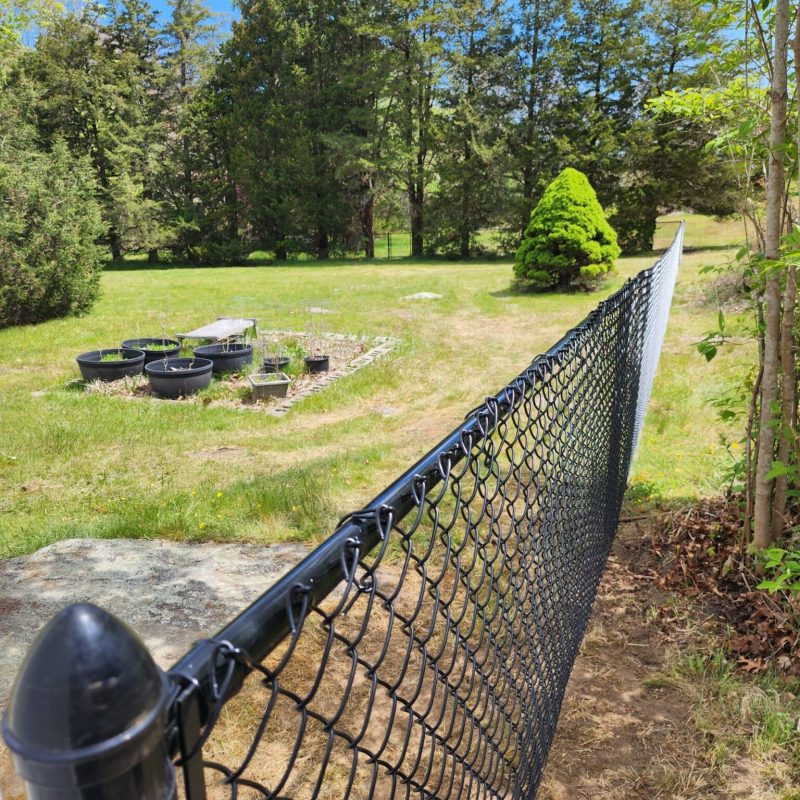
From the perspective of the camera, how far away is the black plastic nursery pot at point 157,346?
29.9 feet

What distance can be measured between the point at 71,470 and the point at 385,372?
399 centimetres

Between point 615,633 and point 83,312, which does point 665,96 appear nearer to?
point 615,633

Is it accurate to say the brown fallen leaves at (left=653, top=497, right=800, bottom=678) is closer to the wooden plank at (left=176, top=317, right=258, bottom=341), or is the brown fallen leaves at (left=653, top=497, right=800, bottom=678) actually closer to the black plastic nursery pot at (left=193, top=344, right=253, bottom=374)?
the black plastic nursery pot at (left=193, top=344, right=253, bottom=374)

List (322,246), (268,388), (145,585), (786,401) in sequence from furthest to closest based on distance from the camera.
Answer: (322,246) < (268,388) < (145,585) < (786,401)

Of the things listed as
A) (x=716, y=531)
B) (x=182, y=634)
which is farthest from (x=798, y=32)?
(x=182, y=634)

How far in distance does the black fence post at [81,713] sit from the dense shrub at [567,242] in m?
13.7

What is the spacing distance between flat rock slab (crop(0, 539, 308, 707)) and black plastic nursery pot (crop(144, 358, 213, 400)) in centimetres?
396

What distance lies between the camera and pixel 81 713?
41 cm

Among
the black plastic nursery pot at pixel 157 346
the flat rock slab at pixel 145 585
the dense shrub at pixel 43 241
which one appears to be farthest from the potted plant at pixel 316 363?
the dense shrub at pixel 43 241

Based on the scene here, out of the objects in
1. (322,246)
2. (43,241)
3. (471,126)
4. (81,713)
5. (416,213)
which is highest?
(471,126)

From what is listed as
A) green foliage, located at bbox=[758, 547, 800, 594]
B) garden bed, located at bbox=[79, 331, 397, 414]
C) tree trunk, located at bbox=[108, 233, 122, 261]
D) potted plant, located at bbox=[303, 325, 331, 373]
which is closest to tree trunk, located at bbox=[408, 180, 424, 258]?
tree trunk, located at bbox=[108, 233, 122, 261]

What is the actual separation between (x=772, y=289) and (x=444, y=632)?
214 centimetres

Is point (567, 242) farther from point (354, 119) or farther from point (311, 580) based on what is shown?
point (354, 119)

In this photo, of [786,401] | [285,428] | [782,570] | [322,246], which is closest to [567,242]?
[285,428]
